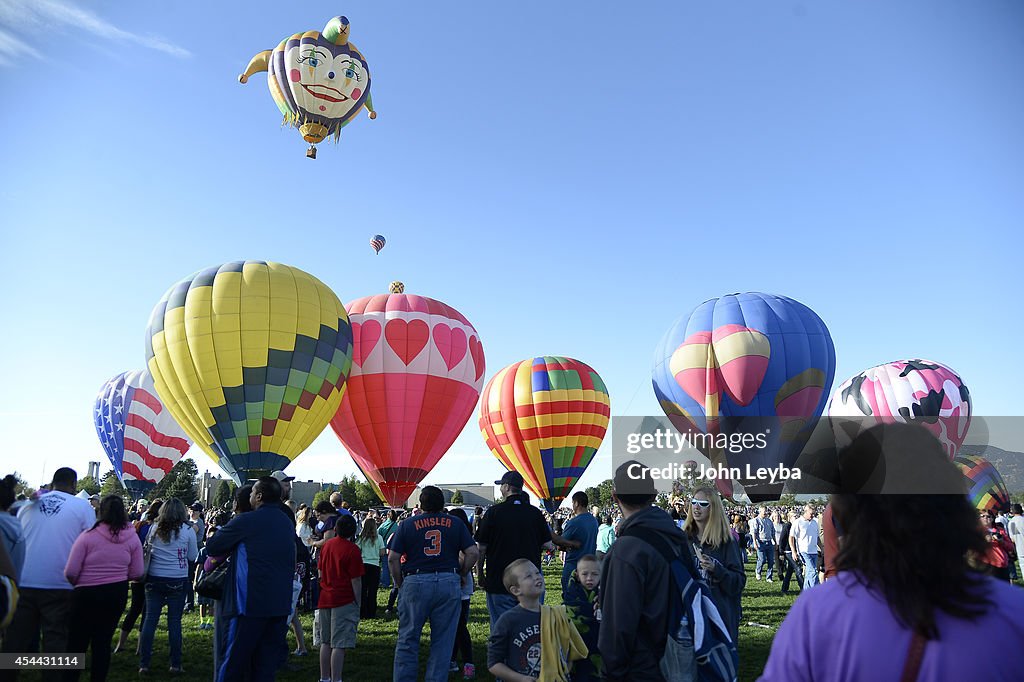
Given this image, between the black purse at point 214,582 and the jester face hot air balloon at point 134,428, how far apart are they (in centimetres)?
2484

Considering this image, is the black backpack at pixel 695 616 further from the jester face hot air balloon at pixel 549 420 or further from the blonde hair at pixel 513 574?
the jester face hot air balloon at pixel 549 420

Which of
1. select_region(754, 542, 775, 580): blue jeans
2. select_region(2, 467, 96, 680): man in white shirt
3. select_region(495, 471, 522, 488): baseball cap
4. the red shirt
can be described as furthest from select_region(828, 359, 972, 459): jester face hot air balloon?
select_region(2, 467, 96, 680): man in white shirt

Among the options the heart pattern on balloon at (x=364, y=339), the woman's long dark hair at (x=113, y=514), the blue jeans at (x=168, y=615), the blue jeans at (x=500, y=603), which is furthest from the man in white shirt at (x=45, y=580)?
the heart pattern on balloon at (x=364, y=339)

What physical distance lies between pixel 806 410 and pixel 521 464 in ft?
33.3

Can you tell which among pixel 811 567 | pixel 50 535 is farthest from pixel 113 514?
pixel 811 567

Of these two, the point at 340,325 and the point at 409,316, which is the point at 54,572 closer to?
the point at 340,325

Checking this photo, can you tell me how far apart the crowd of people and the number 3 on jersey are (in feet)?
0.07

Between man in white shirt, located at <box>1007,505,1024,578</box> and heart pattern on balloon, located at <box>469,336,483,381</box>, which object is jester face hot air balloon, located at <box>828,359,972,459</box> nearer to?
man in white shirt, located at <box>1007,505,1024,578</box>

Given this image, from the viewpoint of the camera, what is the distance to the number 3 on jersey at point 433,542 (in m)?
5.61

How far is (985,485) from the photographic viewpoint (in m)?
17.3

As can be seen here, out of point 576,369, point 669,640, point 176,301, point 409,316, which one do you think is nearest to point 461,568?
point 669,640

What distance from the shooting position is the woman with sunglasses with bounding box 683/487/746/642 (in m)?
4.50

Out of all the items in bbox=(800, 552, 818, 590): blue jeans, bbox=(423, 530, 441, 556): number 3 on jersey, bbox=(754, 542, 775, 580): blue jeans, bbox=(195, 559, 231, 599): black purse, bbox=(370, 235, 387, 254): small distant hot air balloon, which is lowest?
bbox=(754, 542, 775, 580): blue jeans

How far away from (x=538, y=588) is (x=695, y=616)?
109 centimetres
